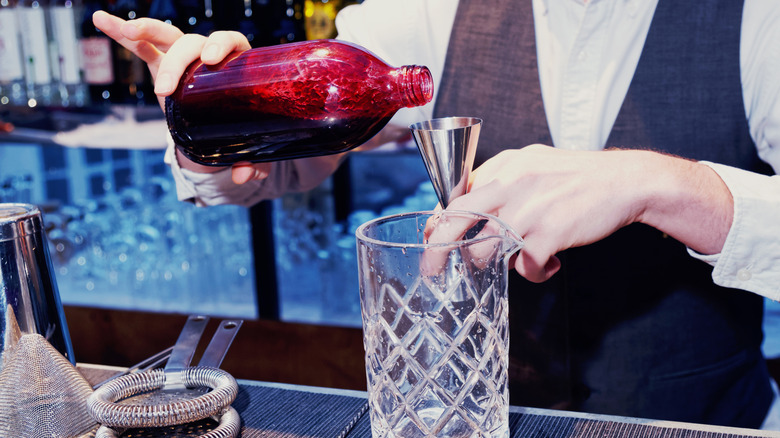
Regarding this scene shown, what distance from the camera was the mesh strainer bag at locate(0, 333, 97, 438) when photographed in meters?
0.68

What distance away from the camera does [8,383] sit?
0.69m

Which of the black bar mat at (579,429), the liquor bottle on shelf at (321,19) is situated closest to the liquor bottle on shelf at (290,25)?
the liquor bottle on shelf at (321,19)

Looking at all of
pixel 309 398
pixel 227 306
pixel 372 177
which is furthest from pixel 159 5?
pixel 309 398

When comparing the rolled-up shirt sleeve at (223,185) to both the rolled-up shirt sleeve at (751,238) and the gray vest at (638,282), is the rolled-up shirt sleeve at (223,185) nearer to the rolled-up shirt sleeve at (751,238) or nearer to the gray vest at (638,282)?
the gray vest at (638,282)

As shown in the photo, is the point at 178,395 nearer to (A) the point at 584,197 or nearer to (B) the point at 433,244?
(B) the point at 433,244

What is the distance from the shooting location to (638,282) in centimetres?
110

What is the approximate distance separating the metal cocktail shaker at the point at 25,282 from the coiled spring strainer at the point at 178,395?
11 cm

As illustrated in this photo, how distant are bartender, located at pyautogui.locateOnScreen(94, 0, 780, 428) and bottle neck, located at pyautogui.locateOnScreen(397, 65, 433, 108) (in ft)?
0.93

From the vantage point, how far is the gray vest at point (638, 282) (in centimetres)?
104

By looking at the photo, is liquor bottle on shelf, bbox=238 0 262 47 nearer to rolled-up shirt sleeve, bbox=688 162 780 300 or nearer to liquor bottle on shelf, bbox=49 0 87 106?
liquor bottle on shelf, bbox=49 0 87 106

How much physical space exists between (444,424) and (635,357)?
0.65m

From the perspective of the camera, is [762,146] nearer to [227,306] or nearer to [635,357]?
[635,357]

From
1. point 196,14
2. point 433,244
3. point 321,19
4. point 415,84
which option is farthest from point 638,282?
point 196,14

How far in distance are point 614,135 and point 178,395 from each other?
2.27ft
